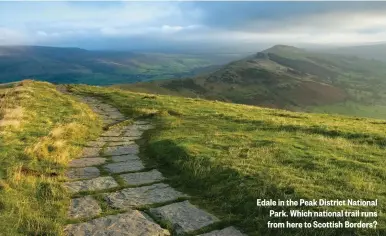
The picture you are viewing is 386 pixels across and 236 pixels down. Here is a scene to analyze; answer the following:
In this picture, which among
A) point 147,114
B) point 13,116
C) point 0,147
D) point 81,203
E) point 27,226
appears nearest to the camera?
point 27,226

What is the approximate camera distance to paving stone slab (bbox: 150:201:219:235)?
331 inches

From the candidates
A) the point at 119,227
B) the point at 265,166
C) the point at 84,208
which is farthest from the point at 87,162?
the point at 265,166

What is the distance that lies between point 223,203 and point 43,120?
47.8 ft

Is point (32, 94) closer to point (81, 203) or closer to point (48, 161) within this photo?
point (48, 161)

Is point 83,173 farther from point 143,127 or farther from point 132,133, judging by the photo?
point 143,127

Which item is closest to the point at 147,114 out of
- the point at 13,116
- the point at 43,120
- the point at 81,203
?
the point at 43,120

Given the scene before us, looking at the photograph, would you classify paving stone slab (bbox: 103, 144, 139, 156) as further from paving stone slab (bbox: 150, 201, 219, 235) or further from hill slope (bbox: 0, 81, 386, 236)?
paving stone slab (bbox: 150, 201, 219, 235)

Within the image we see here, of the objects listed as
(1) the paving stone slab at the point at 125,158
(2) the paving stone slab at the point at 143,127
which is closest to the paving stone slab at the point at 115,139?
(2) the paving stone slab at the point at 143,127

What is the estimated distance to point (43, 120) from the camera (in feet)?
68.3

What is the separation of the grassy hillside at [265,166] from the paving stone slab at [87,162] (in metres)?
1.79

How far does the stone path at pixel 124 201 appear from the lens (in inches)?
326

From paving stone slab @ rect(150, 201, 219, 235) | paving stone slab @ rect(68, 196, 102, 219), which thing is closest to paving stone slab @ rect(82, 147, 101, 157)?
paving stone slab @ rect(68, 196, 102, 219)

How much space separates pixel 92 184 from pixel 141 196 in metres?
1.85

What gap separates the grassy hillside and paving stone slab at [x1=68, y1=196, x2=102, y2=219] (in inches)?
100.0
